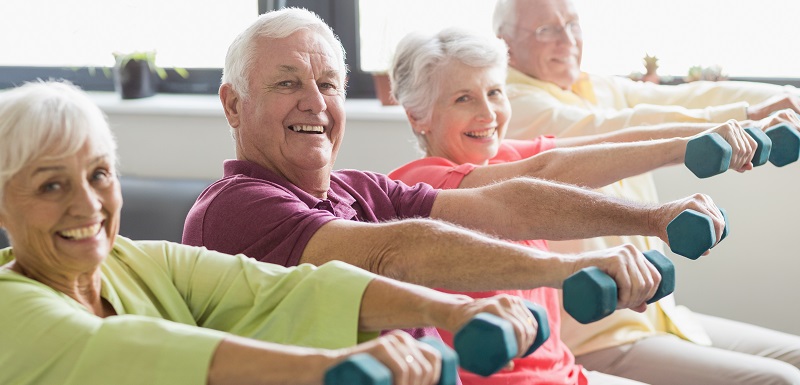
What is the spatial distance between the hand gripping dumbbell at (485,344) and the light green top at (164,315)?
0.68ft

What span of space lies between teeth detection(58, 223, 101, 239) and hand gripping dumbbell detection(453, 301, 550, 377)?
0.46 metres

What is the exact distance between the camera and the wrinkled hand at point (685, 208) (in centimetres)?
165

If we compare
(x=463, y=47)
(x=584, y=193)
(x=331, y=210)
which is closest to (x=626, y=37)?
(x=463, y=47)

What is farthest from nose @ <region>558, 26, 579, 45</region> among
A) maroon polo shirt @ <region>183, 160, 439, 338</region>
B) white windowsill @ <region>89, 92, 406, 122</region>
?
maroon polo shirt @ <region>183, 160, 439, 338</region>

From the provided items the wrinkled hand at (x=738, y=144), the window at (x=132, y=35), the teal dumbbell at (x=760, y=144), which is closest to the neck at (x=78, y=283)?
the wrinkled hand at (x=738, y=144)

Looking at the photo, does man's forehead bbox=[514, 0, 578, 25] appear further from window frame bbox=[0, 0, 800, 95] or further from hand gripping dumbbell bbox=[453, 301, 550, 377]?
hand gripping dumbbell bbox=[453, 301, 550, 377]

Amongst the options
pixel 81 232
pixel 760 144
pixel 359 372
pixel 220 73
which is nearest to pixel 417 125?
pixel 760 144

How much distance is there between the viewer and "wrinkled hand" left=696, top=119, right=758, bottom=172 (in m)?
1.89

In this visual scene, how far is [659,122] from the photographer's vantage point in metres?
2.58

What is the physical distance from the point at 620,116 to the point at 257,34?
3.78 feet

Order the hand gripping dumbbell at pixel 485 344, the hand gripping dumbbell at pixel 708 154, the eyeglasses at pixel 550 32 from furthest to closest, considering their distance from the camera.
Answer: the eyeglasses at pixel 550 32 → the hand gripping dumbbell at pixel 708 154 → the hand gripping dumbbell at pixel 485 344

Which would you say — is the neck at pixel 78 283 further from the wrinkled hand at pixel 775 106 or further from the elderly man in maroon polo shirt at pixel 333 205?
the wrinkled hand at pixel 775 106

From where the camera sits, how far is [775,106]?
2.44 metres

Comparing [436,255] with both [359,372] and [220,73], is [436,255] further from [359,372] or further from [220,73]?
[220,73]
